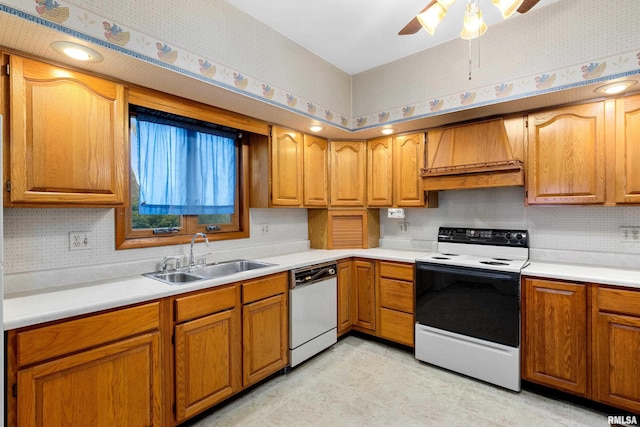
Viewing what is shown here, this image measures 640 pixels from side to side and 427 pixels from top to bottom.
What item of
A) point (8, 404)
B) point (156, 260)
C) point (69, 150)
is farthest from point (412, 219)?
point (8, 404)

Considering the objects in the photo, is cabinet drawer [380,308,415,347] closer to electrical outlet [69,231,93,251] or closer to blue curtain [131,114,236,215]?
blue curtain [131,114,236,215]

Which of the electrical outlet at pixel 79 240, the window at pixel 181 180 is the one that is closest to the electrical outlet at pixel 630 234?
the window at pixel 181 180

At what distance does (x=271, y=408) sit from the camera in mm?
2176

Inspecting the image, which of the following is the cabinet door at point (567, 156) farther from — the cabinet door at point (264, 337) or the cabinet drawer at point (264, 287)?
the cabinet door at point (264, 337)

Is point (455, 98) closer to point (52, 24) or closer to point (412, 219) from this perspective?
point (412, 219)

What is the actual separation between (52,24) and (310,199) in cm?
229

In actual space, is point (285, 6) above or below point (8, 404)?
above

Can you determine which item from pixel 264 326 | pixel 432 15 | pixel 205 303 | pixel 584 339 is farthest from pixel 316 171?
pixel 584 339

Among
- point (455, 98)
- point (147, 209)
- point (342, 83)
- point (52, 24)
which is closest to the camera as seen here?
point (52, 24)

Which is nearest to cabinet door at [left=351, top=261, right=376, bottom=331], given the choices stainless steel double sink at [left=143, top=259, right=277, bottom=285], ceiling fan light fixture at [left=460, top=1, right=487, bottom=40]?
stainless steel double sink at [left=143, top=259, right=277, bottom=285]

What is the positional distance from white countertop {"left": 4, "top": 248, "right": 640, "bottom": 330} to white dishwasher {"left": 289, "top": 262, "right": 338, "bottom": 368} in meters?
0.14

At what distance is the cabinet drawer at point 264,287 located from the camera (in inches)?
89.2

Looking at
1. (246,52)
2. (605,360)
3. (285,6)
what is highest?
(285,6)

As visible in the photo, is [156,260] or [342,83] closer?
[156,260]
